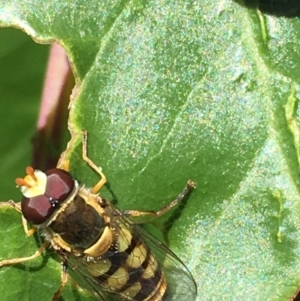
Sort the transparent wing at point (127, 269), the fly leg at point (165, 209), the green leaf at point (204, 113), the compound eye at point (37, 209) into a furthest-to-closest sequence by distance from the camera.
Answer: the transparent wing at point (127, 269) → the compound eye at point (37, 209) → the fly leg at point (165, 209) → the green leaf at point (204, 113)

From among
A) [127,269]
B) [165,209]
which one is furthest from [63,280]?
[165,209]

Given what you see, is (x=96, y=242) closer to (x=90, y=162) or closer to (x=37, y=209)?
(x=37, y=209)

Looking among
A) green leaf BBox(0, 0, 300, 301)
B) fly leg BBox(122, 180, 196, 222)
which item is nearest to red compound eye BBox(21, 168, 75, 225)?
green leaf BBox(0, 0, 300, 301)

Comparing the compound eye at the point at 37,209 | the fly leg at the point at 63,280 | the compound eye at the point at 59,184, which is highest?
the compound eye at the point at 59,184

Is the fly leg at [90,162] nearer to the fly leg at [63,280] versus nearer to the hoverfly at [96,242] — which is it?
the hoverfly at [96,242]

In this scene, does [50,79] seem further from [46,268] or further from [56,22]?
[46,268]

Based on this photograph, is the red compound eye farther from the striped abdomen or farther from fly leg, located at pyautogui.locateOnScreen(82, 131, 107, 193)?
the striped abdomen

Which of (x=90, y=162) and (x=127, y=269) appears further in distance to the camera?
(x=127, y=269)

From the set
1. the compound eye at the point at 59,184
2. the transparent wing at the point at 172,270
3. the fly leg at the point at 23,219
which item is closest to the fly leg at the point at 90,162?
the compound eye at the point at 59,184

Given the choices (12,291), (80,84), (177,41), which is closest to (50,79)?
(80,84)
